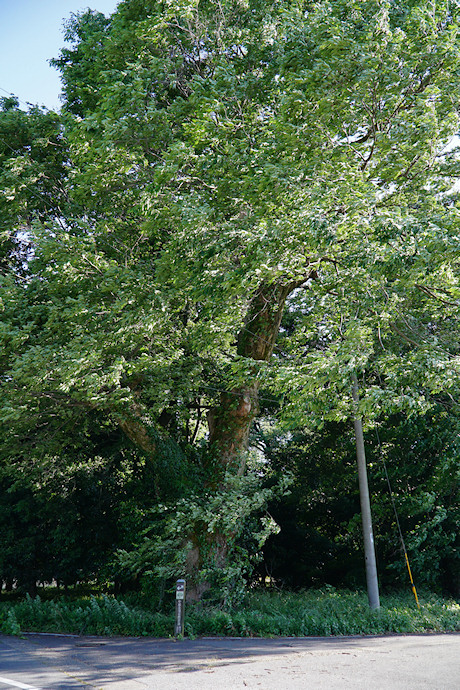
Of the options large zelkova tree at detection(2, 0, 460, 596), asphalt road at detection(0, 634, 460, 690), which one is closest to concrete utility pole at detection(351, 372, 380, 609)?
large zelkova tree at detection(2, 0, 460, 596)

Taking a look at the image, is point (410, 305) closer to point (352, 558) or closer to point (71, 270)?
point (71, 270)

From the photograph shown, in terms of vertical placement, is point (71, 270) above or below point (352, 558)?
above

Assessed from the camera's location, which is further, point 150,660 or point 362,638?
point 362,638

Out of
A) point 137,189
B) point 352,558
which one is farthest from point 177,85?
point 352,558

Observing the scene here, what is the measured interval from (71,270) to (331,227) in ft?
16.4

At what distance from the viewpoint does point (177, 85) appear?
1098cm

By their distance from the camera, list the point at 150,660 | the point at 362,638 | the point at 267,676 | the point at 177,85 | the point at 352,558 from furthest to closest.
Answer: the point at 352,558
the point at 177,85
the point at 362,638
the point at 150,660
the point at 267,676

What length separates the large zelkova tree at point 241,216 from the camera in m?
7.94

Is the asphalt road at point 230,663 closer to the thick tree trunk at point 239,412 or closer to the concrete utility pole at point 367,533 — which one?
the concrete utility pole at point 367,533

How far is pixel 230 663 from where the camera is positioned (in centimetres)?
685

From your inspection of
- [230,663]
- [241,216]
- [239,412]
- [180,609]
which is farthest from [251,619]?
[241,216]

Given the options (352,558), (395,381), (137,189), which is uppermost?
(137,189)

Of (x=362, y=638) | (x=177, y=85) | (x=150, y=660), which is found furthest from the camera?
(x=177, y=85)

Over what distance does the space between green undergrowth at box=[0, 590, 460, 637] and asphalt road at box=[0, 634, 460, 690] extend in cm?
50
